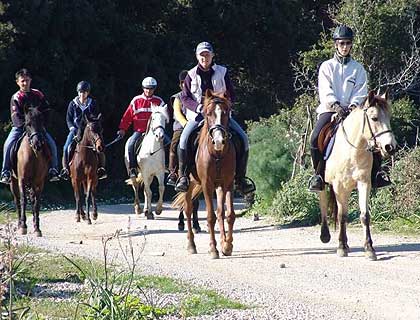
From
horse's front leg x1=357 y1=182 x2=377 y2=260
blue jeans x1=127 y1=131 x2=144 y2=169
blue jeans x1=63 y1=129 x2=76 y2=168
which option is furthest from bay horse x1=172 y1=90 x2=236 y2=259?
blue jeans x1=127 y1=131 x2=144 y2=169

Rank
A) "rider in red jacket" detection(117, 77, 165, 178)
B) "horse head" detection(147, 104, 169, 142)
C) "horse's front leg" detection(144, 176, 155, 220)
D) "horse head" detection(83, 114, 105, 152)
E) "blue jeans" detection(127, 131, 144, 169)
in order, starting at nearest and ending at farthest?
"horse head" detection(83, 114, 105, 152), "horse head" detection(147, 104, 169, 142), "horse's front leg" detection(144, 176, 155, 220), "rider in red jacket" detection(117, 77, 165, 178), "blue jeans" detection(127, 131, 144, 169)

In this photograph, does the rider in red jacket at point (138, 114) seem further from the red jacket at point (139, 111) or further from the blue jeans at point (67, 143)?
the blue jeans at point (67, 143)

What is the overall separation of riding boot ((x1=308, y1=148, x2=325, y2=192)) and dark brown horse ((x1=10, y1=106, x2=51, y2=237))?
16.9 ft

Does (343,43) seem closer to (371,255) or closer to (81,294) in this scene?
(371,255)

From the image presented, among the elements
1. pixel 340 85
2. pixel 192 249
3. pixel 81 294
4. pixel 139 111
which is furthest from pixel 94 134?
pixel 81 294

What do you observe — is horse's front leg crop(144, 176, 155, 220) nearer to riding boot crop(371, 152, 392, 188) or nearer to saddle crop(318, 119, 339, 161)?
saddle crop(318, 119, 339, 161)

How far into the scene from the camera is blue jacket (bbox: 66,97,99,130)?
18844 millimetres

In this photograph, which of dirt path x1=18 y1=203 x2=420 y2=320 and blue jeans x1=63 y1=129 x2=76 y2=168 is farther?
blue jeans x1=63 y1=129 x2=76 y2=168

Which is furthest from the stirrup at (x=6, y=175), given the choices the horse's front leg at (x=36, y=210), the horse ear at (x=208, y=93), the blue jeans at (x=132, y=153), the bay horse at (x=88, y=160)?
the horse ear at (x=208, y=93)

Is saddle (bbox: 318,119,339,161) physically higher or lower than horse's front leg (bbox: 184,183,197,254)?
higher

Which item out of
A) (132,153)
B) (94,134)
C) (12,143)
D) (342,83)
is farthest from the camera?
(132,153)

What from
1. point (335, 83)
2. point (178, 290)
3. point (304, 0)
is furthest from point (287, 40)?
point (178, 290)

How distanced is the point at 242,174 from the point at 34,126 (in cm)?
427

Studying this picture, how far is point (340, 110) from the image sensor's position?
518 inches
